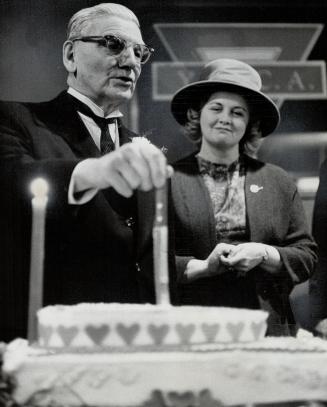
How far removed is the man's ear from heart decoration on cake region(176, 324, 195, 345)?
2.56 feet

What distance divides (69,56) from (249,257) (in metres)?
0.65

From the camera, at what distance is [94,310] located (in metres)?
0.88

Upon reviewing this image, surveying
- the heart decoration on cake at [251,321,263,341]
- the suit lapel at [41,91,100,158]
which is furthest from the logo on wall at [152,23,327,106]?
the heart decoration on cake at [251,321,263,341]

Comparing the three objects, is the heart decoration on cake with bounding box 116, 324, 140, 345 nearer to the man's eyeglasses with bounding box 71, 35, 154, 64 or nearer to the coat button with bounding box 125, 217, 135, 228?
the coat button with bounding box 125, 217, 135, 228

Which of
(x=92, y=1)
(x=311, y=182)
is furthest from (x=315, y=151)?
(x=92, y=1)

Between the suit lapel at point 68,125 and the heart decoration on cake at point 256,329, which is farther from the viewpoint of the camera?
the suit lapel at point 68,125

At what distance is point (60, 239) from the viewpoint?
1.26m

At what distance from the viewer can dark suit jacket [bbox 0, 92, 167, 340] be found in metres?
1.24

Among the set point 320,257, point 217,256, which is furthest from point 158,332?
point 320,257

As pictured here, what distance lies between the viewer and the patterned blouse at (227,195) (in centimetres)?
139

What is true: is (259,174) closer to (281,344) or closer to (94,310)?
(281,344)

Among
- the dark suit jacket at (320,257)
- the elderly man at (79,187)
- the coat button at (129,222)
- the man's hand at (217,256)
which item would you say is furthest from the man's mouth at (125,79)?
the dark suit jacket at (320,257)

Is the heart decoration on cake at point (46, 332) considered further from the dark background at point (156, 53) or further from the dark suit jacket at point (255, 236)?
the dark background at point (156, 53)

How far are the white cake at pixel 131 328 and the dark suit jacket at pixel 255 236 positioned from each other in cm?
49
